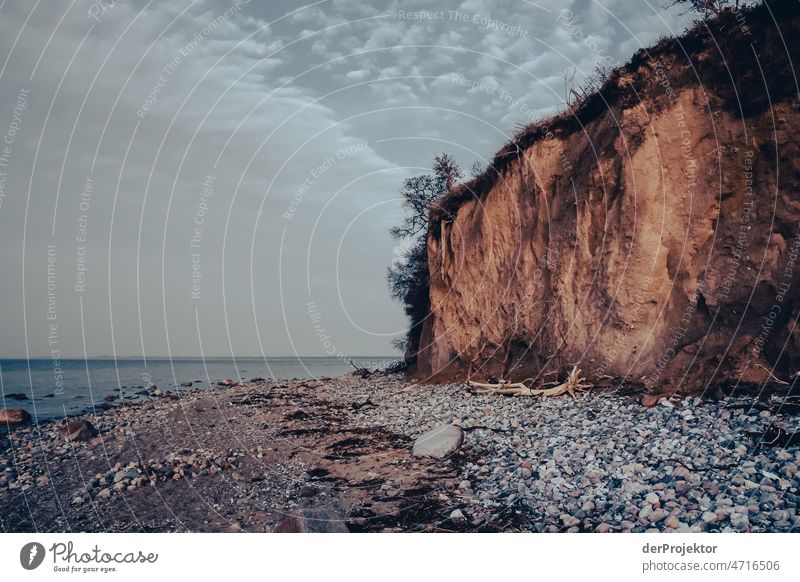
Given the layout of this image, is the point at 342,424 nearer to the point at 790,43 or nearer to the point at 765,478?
the point at 765,478

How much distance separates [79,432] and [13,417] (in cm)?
615

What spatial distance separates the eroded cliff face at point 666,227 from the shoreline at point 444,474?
1640 mm

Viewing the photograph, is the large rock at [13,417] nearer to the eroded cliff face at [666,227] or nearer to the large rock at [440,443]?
the large rock at [440,443]

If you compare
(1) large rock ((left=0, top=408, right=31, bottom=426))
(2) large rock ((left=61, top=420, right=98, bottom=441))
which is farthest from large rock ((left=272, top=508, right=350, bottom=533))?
(1) large rock ((left=0, top=408, right=31, bottom=426))

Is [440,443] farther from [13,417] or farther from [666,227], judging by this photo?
[13,417]

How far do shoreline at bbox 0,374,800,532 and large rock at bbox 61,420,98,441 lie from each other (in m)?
0.33

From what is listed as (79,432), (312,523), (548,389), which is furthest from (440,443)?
(79,432)

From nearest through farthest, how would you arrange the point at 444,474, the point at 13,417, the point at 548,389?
the point at 444,474 < the point at 548,389 < the point at 13,417

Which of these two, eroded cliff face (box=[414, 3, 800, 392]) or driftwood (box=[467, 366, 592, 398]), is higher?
eroded cliff face (box=[414, 3, 800, 392])

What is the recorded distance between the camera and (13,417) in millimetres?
17000

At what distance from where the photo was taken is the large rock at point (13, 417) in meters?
16.8

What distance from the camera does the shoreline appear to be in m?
5.45

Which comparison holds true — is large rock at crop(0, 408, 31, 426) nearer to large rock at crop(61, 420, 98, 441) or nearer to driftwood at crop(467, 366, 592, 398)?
large rock at crop(61, 420, 98, 441)
